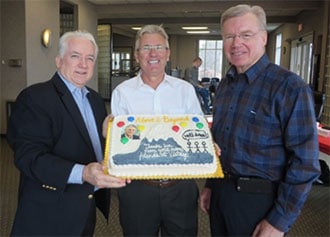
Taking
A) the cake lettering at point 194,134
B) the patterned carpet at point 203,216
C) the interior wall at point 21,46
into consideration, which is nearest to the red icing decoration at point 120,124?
the cake lettering at point 194,134

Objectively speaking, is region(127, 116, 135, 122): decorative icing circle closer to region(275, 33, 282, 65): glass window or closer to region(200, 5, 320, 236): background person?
region(200, 5, 320, 236): background person

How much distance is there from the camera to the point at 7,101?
251 inches

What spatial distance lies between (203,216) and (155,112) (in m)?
1.80

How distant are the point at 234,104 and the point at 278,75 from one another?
0.24m

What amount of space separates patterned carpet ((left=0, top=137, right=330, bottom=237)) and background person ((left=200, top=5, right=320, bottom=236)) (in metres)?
1.57

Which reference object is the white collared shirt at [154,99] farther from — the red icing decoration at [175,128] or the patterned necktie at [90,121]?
the red icing decoration at [175,128]

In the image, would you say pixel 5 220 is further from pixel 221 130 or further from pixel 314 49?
pixel 314 49

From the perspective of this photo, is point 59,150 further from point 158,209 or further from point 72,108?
point 158,209

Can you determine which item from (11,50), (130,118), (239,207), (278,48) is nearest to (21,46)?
(11,50)

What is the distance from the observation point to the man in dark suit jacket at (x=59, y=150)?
1.32 m

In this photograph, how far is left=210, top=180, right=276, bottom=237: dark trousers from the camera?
4.71 ft

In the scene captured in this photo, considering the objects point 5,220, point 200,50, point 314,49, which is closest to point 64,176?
point 5,220

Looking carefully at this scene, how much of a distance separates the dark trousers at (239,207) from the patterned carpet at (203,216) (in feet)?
4.83

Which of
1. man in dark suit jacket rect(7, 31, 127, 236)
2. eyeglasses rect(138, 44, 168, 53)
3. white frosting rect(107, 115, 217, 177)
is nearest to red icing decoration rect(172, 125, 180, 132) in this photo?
white frosting rect(107, 115, 217, 177)
